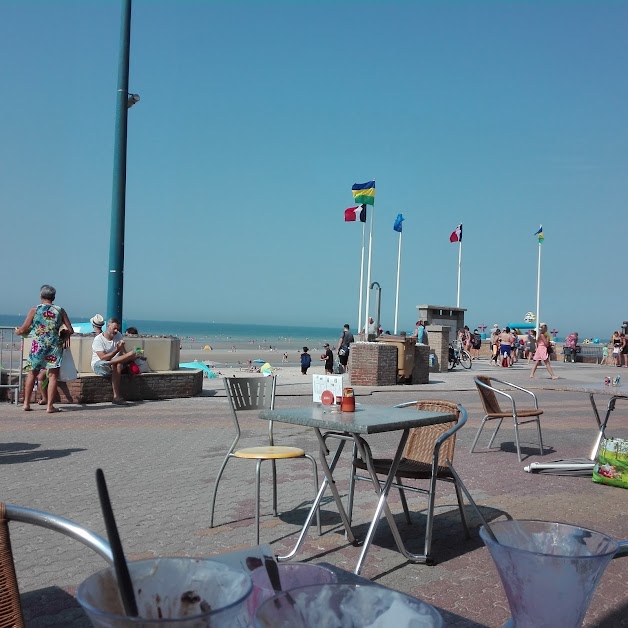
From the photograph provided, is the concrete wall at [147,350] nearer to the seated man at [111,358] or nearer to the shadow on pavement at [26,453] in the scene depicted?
the seated man at [111,358]

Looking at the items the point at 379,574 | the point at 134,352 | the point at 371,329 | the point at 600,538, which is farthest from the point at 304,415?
the point at 371,329

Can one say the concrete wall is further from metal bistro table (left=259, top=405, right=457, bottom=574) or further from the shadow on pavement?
metal bistro table (left=259, top=405, right=457, bottom=574)

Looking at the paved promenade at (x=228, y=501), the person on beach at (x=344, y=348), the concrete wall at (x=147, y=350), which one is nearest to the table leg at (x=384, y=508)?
the paved promenade at (x=228, y=501)

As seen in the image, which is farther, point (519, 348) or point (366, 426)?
point (519, 348)

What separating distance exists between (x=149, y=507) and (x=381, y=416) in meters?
2.26

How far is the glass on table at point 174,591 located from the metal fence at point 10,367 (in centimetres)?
1189

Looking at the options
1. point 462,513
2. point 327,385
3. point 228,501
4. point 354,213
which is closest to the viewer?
point 462,513

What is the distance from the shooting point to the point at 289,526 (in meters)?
5.62

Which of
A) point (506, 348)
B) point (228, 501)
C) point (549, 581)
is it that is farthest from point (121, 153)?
point (506, 348)

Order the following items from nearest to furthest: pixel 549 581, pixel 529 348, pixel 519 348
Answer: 1. pixel 549 581
2. pixel 529 348
3. pixel 519 348

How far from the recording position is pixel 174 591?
123 cm

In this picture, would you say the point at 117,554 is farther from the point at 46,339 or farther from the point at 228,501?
the point at 46,339

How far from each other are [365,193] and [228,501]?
21.6 metres

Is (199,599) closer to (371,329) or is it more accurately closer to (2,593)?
(2,593)
